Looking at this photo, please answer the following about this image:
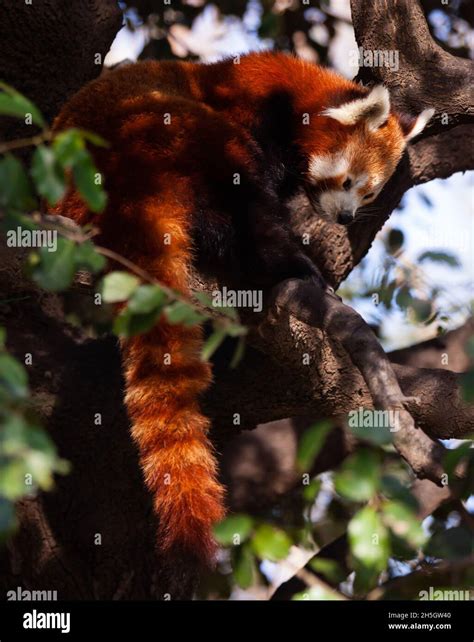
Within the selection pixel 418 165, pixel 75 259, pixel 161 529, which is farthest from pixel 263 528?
pixel 418 165

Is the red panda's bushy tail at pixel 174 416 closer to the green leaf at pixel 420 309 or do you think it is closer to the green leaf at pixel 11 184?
the green leaf at pixel 420 309

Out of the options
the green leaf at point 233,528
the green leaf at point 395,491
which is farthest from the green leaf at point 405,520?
the green leaf at point 233,528

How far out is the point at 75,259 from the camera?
1.91 meters

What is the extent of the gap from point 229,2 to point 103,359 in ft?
8.17

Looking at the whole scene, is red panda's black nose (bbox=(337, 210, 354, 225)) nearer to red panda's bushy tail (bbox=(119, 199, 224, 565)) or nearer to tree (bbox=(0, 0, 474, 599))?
tree (bbox=(0, 0, 474, 599))

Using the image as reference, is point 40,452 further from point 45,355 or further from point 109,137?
point 45,355

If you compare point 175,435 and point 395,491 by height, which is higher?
point 175,435

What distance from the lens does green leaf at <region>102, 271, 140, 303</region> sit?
1.95 m

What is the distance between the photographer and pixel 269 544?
71.1 inches

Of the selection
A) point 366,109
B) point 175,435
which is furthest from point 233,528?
point 366,109

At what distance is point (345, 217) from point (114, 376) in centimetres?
138

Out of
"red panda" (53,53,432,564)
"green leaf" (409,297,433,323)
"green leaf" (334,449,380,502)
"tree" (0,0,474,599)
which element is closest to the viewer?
"green leaf" (334,449,380,502)

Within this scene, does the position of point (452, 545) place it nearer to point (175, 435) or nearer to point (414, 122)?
point (175, 435)

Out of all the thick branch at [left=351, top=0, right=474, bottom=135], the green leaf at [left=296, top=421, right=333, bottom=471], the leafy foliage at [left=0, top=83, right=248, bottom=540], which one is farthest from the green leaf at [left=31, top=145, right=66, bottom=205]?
the thick branch at [left=351, top=0, right=474, bottom=135]
